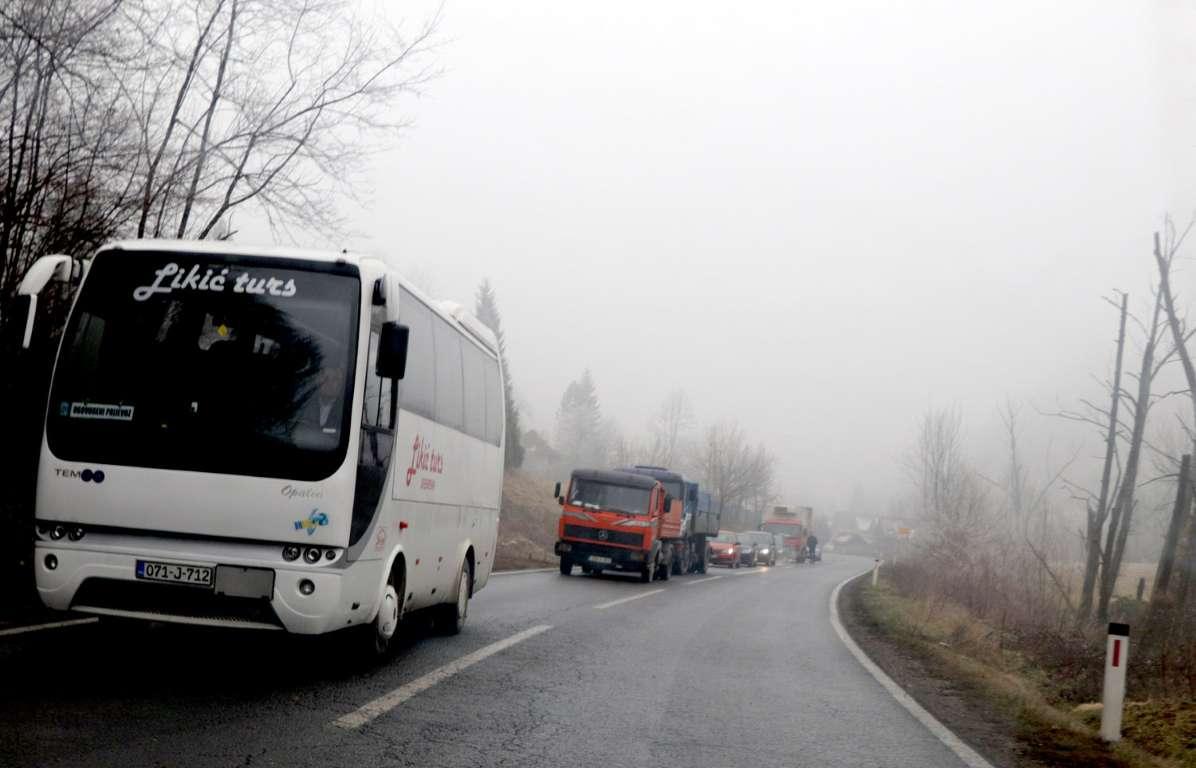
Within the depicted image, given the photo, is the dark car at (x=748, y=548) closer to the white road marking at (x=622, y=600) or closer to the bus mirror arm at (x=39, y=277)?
the white road marking at (x=622, y=600)

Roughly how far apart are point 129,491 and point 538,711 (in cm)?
302

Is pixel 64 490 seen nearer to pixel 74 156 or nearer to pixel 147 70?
pixel 74 156

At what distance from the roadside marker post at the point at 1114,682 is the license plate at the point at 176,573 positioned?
6411 millimetres

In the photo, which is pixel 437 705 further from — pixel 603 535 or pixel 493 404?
pixel 603 535

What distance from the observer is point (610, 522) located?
2716 centimetres

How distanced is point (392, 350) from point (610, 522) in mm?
19977

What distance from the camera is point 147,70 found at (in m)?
14.9

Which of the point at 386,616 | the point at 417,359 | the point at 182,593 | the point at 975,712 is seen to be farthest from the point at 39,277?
the point at 975,712

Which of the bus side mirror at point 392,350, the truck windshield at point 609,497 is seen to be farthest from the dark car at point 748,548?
the bus side mirror at point 392,350

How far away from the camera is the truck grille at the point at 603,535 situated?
27031 millimetres

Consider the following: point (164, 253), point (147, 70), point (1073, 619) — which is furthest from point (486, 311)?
point (164, 253)

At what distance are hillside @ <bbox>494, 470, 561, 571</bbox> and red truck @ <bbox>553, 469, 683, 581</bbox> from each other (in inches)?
181

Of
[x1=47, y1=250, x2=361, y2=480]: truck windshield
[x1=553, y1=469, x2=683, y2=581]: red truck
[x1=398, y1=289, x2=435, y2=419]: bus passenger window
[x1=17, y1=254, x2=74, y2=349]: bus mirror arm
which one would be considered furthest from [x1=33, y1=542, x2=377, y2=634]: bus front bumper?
[x1=553, y1=469, x2=683, y2=581]: red truck

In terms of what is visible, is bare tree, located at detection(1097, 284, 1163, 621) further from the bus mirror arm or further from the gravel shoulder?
the bus mirror arm
